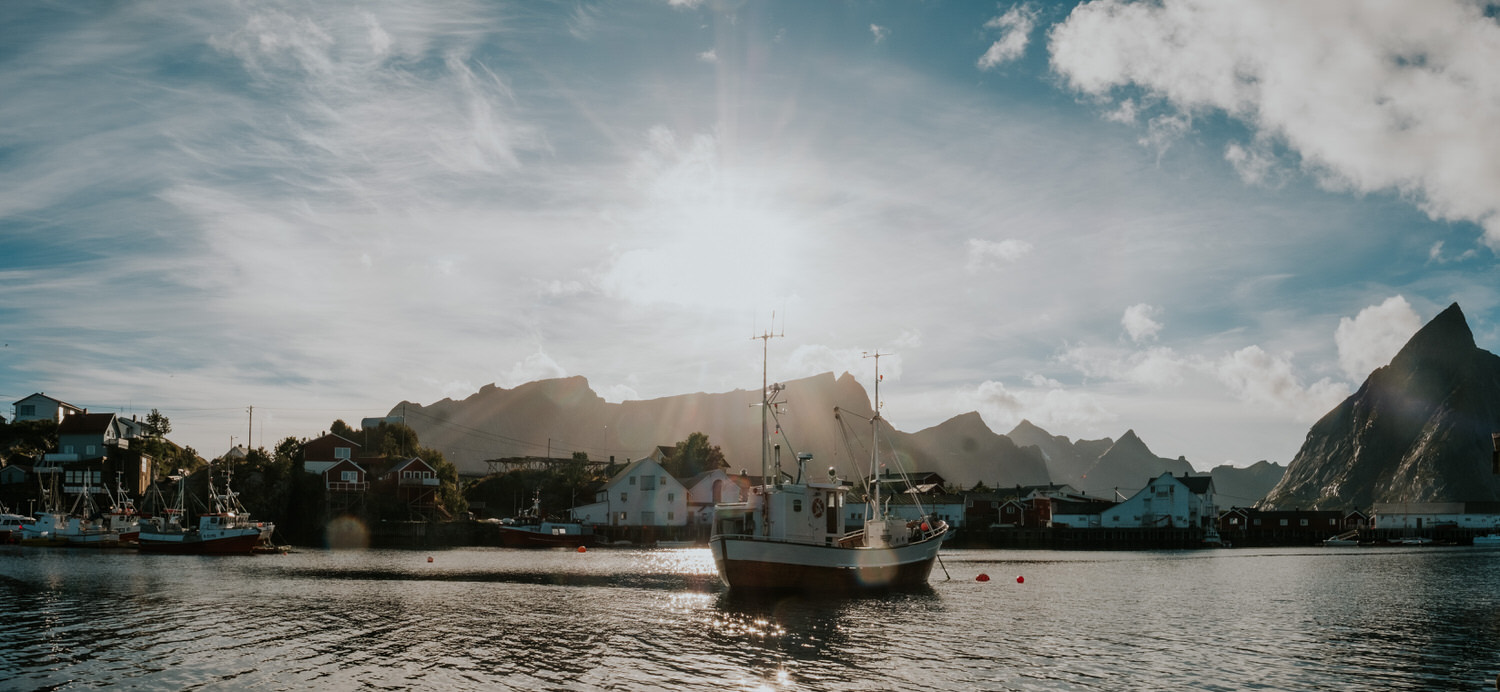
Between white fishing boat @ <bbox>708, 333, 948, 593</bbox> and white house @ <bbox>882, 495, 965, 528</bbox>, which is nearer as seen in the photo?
white fishing boat @ <bbox>708, 333, 948, 593</bbox>

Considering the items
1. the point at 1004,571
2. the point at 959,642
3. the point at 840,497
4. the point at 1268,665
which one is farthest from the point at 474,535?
the point at 1268,665

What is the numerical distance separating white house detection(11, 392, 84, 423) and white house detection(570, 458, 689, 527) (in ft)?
298

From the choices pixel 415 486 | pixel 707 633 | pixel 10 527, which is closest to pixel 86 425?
pixel 10 527

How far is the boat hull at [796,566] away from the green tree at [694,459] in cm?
10799

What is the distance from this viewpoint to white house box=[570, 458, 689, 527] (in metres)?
124

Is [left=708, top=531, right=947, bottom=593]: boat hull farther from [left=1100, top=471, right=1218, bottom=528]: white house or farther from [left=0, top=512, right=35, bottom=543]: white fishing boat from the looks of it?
[left=1100, top=471, right=1218, bottom=528]: white house

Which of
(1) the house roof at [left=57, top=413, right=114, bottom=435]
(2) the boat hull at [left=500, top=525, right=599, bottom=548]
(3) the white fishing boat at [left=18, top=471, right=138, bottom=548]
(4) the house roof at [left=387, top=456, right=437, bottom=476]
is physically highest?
(1) the house roof at [left=57, top=413, right=114, bottom=435]

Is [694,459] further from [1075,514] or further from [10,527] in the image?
[10,527]

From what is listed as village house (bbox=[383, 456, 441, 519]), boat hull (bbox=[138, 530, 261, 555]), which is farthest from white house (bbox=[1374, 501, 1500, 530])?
boat hull (bbox=[138, 530, 261, 555])

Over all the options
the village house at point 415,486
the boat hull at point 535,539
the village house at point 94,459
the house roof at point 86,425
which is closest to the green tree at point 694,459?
the village house at point 415,486

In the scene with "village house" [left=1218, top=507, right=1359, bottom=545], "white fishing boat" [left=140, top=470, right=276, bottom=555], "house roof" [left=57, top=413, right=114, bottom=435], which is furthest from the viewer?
"village house" [left=1218, top=507, right=1359, bottom=545]

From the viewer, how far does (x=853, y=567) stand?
156 feet

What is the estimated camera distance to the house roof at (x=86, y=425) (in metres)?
137

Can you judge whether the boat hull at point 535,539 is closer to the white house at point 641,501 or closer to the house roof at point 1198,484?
the white house at point 641,501
